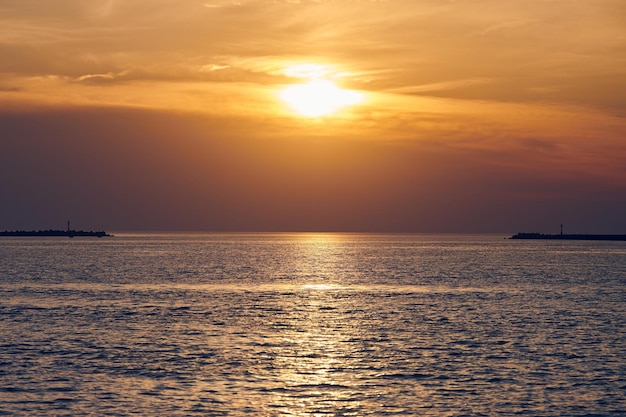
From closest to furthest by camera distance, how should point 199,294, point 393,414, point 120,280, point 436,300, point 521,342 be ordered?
point 393,414 → point 521,342 → point 436,300 → point 199,294 → point 120,280

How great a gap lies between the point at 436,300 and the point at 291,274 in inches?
2025

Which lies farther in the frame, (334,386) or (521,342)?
(521,342)

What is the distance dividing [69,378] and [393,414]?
49.7ft

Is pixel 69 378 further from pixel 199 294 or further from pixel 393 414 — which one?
pixel 199 294

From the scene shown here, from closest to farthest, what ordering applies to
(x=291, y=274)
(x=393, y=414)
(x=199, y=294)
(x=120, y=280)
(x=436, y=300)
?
1. (x=393, y=414)
2. (x=436, y=300)
3. (x=199, y=294)
4. (x=120, y=280)
5. (x=291, y=274)

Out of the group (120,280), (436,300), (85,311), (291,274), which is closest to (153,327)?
(85,311)

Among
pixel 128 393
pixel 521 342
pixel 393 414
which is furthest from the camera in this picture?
pixel 521 342

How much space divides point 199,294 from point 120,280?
86.7 ft

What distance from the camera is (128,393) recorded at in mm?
33438

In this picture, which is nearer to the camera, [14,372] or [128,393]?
[128,393]

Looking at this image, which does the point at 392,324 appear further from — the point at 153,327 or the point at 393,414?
the point at 393,414

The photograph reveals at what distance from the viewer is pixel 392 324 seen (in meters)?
58.4

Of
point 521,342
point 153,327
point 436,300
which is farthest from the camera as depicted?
point 436,300

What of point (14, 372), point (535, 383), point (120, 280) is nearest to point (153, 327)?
point (14, 372)
